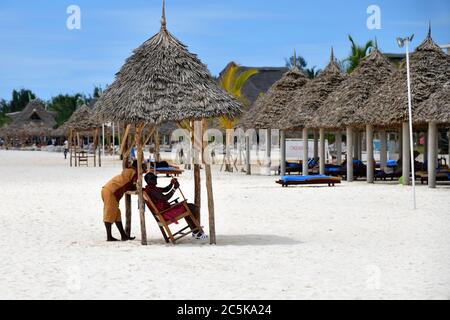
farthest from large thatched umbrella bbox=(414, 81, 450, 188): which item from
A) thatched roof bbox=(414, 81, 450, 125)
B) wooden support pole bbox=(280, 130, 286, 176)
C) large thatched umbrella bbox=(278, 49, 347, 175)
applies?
wooden support pole bbox=(280, 130, 286, 176)

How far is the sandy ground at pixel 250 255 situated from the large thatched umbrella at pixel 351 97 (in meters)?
7.18

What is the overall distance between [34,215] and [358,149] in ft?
59.0

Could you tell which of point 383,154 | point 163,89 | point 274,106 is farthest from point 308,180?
point 163,89

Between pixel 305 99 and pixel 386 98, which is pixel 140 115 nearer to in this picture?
pixel 386 98

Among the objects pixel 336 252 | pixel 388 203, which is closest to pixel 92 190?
pixel 388 203

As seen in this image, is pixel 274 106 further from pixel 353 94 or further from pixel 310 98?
pixel 353 94

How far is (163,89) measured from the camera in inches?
423

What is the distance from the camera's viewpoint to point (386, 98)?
73.6ft

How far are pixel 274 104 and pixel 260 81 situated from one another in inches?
1547

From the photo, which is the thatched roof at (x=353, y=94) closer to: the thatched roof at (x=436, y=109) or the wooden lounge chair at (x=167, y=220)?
the thatched roof at (x=436, y=109)

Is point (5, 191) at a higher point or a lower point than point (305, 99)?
lower

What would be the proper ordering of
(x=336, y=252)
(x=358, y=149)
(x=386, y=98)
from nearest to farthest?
(x=336, y=252) → (x=386, y=98) → (x=358, y=149)

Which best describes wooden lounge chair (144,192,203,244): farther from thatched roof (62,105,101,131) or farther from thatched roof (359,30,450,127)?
thatched roof (62,105,101,131)

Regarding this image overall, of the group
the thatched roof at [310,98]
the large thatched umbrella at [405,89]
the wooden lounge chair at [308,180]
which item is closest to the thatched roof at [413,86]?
the large thatched umbrella at [405,89]
